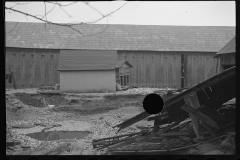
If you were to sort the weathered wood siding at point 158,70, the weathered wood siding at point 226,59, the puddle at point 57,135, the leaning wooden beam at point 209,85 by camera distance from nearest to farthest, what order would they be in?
1. the leaning wooden beam at point 209,85
2. the weathered wood siding at point 226,59
3. the puddle at point 57,135
4. the weathered wood siding at point 158,70

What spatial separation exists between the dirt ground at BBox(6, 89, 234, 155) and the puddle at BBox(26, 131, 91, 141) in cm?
9

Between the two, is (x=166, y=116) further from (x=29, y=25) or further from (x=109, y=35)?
(x=29, y=25)

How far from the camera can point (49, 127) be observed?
5102 mm

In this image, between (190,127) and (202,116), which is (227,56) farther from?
(190,127)

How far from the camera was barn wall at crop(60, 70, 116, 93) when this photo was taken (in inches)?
230

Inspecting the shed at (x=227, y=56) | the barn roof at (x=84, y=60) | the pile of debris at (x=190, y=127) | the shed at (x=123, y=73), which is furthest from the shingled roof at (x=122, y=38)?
the pile of debris at (x=190, y=127)

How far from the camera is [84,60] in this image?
573 centimetres

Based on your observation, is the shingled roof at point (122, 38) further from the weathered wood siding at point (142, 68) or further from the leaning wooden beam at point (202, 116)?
the leaning wooden beam at point (202, 116)

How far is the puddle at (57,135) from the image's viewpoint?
5.22 m

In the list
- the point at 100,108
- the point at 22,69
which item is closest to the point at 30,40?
the point at 22,69

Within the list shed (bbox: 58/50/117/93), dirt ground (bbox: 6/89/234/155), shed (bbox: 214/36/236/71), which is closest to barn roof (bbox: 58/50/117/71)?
shed (bbox: 58/50/117/93)

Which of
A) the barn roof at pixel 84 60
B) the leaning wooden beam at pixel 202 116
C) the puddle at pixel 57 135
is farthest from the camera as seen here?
the barn roof at pixel 84 60

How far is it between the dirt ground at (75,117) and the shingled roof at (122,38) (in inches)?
55.0

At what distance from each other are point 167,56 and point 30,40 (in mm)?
4117
